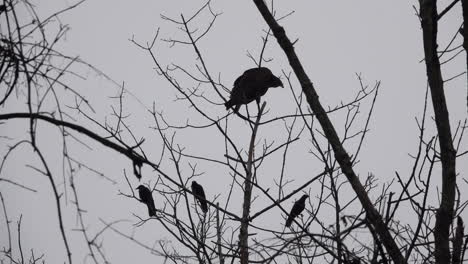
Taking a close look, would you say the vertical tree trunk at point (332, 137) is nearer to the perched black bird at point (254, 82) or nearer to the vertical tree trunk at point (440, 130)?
the vertical tree trunk at point (440, 130)

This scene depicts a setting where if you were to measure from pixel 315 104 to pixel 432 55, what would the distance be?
0.45 m

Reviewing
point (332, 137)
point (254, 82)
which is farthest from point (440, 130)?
point (254, 82)

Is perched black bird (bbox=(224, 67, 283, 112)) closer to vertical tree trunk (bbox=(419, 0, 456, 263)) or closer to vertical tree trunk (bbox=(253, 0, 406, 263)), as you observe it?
vertical tree trunk (bbox=(253, 0, 406, 263))

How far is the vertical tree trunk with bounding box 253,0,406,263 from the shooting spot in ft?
5.14

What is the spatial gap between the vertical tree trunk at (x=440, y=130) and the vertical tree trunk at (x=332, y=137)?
168 millimetres

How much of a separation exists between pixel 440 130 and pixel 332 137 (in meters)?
0.38

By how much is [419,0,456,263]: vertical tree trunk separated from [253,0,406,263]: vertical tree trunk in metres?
0.17

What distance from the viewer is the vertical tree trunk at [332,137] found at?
1.57 m

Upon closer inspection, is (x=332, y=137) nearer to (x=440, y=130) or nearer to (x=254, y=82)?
(x=440, y=130)

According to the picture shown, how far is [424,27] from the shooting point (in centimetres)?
159

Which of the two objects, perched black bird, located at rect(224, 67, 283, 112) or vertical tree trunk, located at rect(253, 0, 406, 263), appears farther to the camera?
perched black bird, located at rect(224, 67, 283, 112)

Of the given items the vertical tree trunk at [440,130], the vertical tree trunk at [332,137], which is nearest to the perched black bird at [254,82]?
the vertical tree trunk at [332,137]

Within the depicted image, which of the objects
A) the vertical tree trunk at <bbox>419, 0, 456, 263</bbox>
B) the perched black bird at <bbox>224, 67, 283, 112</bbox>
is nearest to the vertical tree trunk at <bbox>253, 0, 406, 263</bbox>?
the vertical tree trunk at <bbox>419, 0, 456, 263</bbox>

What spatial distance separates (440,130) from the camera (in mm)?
1560
